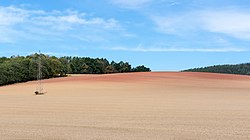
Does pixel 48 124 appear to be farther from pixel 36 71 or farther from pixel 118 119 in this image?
pixel 36 71

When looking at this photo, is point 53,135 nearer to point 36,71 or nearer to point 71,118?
point 71,118

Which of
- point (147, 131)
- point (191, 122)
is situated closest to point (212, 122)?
point (191, 122)

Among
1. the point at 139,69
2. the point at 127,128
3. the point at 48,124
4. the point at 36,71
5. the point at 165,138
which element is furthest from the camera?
the point at 139,69

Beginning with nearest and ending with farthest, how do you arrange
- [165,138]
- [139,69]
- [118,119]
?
[165,138] < [118,119] < [139,69]

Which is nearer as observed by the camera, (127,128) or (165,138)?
(165,138)

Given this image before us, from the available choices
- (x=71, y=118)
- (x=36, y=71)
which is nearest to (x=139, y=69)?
(x=36, y=71)

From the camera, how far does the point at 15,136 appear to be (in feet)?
41.1

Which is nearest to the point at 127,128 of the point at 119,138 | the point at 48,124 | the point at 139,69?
the point at 119,138

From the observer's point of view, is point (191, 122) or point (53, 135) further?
point (191, 122)

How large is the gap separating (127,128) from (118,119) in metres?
3.00

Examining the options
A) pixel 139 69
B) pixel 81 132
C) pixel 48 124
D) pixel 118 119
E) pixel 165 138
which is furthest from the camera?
pixel 139 69

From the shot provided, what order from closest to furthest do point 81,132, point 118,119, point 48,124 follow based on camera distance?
1. point 81,132
2. point 48,124
3. point 118,119

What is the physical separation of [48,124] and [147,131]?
431 cm

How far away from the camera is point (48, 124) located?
1554 centimetres
